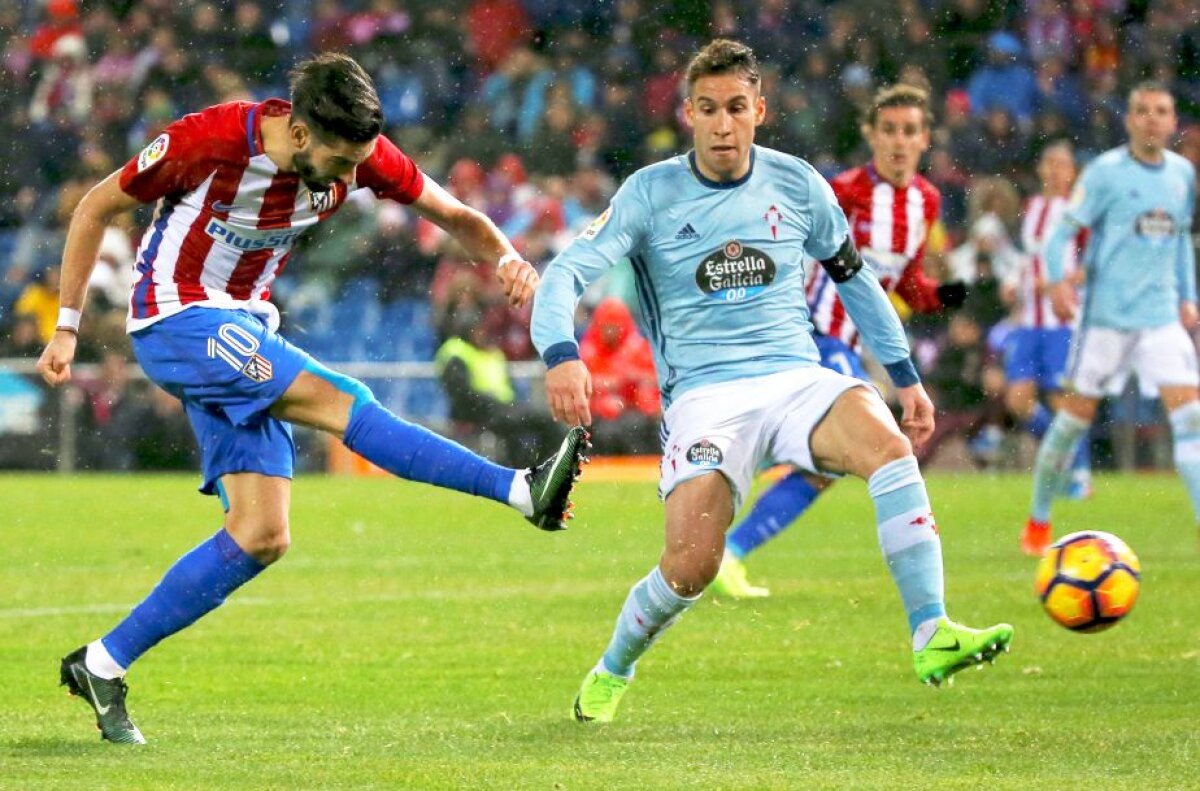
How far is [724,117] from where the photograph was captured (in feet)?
21.9

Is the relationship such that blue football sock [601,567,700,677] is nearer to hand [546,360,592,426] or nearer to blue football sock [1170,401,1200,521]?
hand [546,360,592,426]

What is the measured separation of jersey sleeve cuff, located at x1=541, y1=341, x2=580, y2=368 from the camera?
6.12 meters

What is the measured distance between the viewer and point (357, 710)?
6871 mm

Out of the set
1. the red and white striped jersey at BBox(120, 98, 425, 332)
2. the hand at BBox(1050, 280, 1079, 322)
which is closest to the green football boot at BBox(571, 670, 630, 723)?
the red and white striped jersey at BBox(120, 98, 425, 332)

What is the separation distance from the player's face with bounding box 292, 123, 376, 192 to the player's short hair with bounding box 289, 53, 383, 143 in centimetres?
3

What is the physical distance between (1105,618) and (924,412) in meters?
0.83

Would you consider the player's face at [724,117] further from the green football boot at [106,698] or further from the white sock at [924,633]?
the green football boot at [106,698]

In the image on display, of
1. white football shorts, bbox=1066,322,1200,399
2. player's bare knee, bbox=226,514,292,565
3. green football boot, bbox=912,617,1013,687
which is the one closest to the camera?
green football boot, bbox=912,617,1013,687

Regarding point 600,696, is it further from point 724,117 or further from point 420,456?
point 724,117

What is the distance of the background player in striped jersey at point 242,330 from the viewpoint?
19.9 feet

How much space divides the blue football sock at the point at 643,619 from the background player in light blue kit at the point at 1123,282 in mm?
5341

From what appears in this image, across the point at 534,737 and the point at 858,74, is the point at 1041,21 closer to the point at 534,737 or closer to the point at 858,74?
the point at 858,74

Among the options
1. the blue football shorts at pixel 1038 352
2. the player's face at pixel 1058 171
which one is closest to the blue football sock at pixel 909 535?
the player's face at pixel 1058 171

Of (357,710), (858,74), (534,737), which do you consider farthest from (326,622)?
(858,74)
